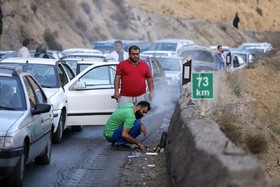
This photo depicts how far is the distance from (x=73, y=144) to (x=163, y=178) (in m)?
4.28

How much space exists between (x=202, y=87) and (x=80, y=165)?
2232 mm

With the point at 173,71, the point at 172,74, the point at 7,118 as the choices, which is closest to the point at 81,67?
the point at 172,74

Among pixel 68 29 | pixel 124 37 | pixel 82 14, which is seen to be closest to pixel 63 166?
pixel 68 29

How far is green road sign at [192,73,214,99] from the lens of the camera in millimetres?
11750

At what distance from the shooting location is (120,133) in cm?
1405

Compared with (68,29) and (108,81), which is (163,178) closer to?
(108,81)

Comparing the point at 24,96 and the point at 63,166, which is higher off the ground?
the point at 24,96

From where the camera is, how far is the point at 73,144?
1506cm

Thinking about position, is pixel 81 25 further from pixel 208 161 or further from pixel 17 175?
pixel 208 161

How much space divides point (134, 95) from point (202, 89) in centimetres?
363

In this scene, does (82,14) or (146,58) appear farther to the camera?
(82,14)

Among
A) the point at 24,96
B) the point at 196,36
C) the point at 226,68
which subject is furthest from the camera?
the point at 196,36

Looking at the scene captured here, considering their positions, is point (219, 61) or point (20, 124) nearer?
point (20, 124)

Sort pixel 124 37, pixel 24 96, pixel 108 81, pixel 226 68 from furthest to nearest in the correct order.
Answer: pixel 124 37 → pixel 226 68 → pixel 108 81 → pixel 24 96
